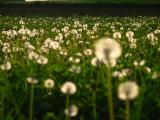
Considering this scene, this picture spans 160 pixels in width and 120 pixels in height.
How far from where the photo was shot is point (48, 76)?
396 centimetres

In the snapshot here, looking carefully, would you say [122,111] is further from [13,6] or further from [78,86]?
[13,6]

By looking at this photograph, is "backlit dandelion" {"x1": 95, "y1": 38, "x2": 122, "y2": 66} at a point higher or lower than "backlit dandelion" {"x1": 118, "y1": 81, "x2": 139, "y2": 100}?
higher

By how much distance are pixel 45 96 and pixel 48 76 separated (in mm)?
564

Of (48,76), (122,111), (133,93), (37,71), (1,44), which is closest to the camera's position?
(133,93)

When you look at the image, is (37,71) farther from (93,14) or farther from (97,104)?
(93,14)

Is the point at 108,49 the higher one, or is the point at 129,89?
the point at 108,49

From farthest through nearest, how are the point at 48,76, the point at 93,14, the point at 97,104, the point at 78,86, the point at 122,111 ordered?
the point at 93,14, the point at 48,76, the point at 78,86, the point at 97,104, the point at 122,111

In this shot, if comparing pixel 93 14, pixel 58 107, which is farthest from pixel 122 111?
pixel 93 14

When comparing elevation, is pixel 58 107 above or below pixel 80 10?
above

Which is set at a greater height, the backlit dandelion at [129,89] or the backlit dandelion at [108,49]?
the backlit dandelion at [108,49]

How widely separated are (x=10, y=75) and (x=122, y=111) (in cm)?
146

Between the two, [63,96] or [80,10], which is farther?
[80,10]

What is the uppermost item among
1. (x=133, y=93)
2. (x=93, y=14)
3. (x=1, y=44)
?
(x=133, y=93)

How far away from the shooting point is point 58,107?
131 inches
